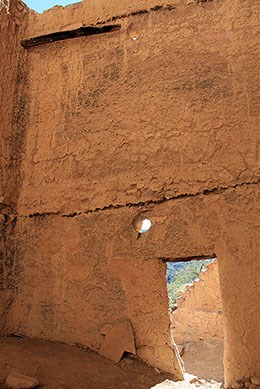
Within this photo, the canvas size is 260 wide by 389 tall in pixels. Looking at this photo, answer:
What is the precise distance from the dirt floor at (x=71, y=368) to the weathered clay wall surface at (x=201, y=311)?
3.93 meters

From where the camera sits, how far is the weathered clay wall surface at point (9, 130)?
3439mm

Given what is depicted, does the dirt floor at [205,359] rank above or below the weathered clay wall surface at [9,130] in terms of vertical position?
below

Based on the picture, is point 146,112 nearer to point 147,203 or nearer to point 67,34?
point 147,203

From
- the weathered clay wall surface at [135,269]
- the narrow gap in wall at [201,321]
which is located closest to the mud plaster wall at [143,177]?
the weathered clay wall surface at [135,269]

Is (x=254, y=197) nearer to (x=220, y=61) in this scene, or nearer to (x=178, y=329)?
(x=220, y=61)

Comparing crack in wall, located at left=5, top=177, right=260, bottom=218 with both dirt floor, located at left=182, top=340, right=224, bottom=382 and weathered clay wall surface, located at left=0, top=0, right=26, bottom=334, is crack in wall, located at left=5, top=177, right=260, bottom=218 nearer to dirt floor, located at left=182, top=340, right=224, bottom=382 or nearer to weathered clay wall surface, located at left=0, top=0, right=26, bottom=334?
weathered clay wall surface, located at left=0, top=0, right=26, bottom=334

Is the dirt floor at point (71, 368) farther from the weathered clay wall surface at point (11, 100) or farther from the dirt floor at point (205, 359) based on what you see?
the dirt floor at point (205, 359)

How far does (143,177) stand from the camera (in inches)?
131

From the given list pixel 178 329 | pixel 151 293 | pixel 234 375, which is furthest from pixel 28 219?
pixel 178 329

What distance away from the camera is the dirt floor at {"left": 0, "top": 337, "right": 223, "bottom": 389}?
2.50m

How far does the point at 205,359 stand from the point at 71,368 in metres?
4.31

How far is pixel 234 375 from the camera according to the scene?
270cm

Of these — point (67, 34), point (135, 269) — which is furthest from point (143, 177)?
point (67, 34)

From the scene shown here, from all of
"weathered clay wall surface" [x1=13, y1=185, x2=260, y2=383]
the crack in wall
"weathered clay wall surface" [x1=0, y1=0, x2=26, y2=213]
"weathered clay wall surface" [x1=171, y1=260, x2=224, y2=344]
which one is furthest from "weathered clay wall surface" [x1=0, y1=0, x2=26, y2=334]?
"weathered clay wall surface" [x1=171, y1=260, x2=224, y2=344]
